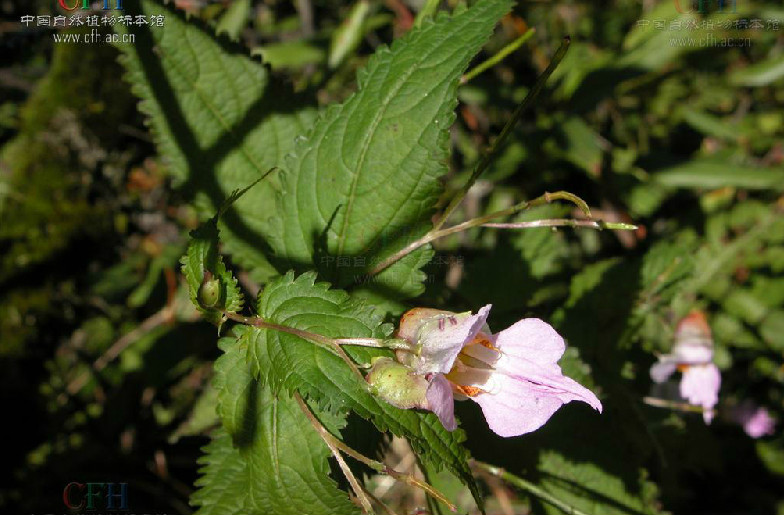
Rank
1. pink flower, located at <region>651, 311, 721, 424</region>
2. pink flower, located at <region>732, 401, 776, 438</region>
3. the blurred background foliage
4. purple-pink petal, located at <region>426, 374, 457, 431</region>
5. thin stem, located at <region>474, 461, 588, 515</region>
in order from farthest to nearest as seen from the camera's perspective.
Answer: pink flower, located at <region>732, 401, 776, 438</region> → the blurred background foliage → pink flower, located at <region>651, 311, 721, 424</region> → thin stem, located at <region>474, 461, 588, 515</region> → purple-pink petal, located at <region>426, 374, 457, 431</region>

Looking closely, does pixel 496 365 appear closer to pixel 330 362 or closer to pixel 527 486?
pixel 330 362

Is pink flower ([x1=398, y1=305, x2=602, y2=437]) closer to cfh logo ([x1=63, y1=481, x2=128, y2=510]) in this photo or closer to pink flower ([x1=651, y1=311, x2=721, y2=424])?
pink flower ([x1=651, y1=311, x2=721, y2=424])

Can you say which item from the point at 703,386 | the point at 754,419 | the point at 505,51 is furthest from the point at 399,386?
the point at 754,419

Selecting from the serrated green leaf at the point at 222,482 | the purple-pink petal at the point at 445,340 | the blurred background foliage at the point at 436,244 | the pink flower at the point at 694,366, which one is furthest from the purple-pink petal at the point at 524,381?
the pink flower at the point at 694,366

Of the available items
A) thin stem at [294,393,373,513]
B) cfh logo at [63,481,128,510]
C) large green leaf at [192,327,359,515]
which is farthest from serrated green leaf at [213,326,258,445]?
cfh logo at [63,481,128,510]

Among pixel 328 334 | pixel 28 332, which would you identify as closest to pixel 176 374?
pixel 28 332

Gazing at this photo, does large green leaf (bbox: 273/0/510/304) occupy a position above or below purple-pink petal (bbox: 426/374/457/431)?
above

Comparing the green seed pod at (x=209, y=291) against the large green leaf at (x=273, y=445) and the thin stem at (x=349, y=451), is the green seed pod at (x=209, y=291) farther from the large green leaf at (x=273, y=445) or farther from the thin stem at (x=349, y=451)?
the thin stem at (x=349, y=451)
